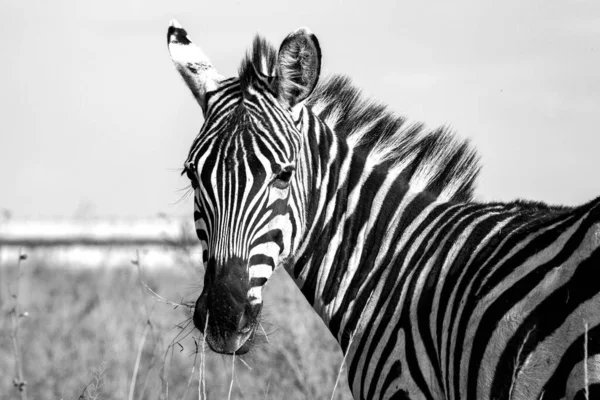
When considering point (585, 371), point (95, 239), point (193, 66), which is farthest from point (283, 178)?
point (95, 239)

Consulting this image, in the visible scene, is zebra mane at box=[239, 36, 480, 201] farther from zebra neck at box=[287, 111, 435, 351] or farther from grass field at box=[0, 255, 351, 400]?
grass field at box=[0, 255, 351, 400]

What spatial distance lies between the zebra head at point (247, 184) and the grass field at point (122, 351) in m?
4.06

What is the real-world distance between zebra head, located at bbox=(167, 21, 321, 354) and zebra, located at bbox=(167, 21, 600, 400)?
0.01 meters

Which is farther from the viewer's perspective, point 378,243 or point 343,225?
point 343,225

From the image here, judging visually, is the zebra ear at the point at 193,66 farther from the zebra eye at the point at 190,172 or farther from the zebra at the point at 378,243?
the zebra eye at the point at 190,172

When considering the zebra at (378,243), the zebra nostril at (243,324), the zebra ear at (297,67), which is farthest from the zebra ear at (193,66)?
the zebra nostril at (243,324)

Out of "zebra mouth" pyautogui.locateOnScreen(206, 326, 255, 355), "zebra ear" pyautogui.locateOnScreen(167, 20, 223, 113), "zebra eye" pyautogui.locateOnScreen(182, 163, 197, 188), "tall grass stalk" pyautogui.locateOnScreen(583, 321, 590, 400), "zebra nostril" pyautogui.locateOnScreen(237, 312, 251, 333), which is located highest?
"zebra ear" pyautogui.locateOnScreen(167, 20, 223, 113)

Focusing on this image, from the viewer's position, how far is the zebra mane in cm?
592

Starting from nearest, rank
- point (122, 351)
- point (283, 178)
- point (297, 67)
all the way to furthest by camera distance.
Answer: point (283, 178), point (297, 67), point (122, 351)

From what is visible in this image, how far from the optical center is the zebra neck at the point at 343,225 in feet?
18.7

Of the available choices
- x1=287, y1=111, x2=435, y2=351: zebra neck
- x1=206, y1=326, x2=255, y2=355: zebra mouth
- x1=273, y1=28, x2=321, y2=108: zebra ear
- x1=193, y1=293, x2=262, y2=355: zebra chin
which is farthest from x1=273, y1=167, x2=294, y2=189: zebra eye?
x1=206, y1=326, x2=255, y2=355: zebra mouth

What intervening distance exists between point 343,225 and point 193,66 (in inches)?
66.6

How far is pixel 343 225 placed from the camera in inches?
230

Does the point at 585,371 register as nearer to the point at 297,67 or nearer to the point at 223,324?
the point at 223,324
